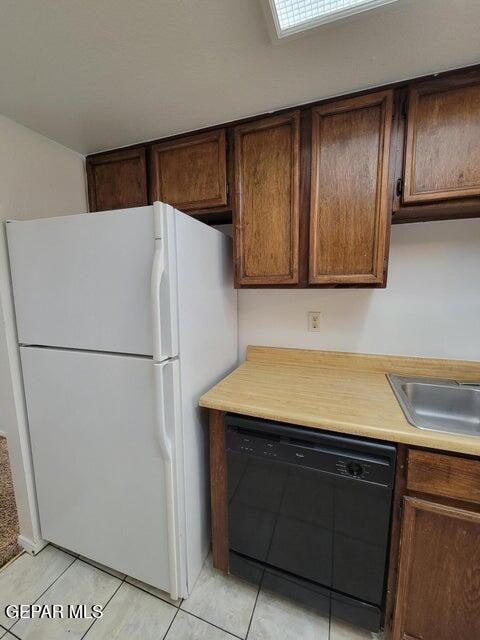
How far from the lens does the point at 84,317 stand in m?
1.15

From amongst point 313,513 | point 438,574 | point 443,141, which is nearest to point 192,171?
point 443,141

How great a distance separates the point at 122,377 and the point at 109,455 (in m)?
0.39

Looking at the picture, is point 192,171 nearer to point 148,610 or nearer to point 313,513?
point 313,513

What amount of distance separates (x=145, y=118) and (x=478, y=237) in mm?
1728

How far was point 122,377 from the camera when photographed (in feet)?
3.68

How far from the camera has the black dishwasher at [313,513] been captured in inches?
39.2

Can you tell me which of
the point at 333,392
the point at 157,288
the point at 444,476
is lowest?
the point at 444,476

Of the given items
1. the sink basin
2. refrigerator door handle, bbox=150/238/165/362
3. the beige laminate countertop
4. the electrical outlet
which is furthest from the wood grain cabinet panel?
refrigerator door handle, bbox=150/238/165/362

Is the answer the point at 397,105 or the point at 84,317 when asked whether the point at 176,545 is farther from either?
the point at 397,105

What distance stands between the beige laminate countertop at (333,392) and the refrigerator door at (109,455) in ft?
0.86

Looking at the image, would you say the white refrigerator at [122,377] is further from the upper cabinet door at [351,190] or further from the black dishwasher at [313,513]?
the upper cabinet door at [351,190]

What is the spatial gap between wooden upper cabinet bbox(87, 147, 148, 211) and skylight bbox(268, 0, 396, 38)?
96 centimetres

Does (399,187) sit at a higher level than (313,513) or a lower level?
higher

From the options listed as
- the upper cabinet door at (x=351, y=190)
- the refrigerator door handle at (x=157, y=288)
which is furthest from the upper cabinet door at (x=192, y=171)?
the refrigerator door handle at (x=157, y=288)
